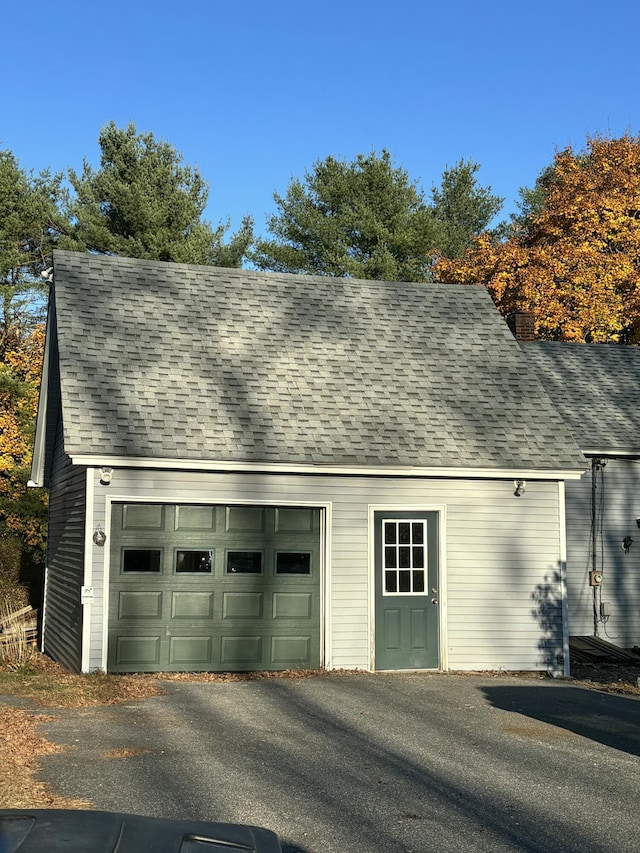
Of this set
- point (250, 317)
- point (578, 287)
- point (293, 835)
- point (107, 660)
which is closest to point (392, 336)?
point (250, 317)

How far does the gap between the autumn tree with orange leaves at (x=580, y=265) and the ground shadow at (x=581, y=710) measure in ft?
61.3

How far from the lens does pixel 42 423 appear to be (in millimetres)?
19344

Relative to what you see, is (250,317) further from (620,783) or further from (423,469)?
(620,783)

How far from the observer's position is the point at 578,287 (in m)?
31.5

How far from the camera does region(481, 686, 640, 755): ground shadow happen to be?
10.5 m

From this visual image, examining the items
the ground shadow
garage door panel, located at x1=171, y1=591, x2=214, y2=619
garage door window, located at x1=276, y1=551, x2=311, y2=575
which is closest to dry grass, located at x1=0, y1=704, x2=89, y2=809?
garage door panel, located at x1=171, y1=591, x2=214, y2=619

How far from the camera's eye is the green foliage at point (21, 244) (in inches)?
1449

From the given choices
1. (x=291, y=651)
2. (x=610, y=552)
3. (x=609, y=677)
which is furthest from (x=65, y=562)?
(x=610, y=552)

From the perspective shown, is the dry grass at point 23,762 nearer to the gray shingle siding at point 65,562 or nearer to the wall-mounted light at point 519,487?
the gray shingle siding at point 65,562

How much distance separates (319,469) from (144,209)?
2580 centimetres

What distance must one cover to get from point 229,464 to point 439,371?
4607 millimetres

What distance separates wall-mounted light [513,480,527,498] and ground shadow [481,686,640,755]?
301 centimetres

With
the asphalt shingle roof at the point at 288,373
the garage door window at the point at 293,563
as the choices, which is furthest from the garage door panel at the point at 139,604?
the asphalt shingle roof at the point at 288,373

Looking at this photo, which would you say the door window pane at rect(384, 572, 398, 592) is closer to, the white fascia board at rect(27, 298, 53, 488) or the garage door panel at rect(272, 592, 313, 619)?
the garage door panel at rect(272, 592, 313, 619)
